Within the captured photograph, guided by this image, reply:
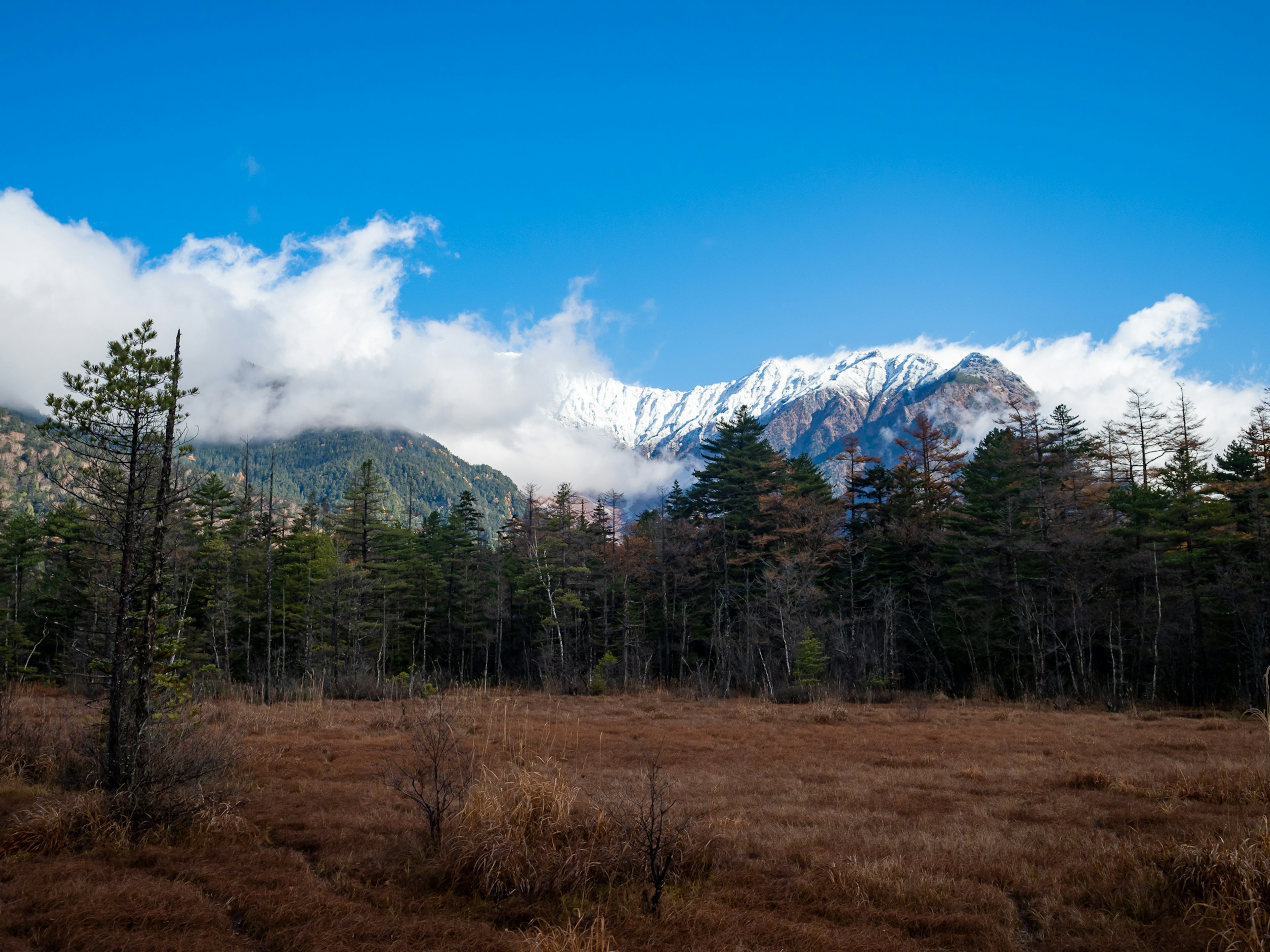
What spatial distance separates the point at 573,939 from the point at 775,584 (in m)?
31.9

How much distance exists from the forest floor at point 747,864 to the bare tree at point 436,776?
11.1 inches

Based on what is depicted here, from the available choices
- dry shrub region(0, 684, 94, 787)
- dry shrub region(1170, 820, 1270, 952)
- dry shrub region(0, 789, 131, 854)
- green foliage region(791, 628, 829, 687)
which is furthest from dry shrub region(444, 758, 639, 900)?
green foliage region(791, 628, 829, 687)

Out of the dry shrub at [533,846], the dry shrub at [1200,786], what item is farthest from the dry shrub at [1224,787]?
the dry shrub at [533,846]

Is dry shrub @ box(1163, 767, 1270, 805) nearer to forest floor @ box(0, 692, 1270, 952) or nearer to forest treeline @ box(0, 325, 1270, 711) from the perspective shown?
forest floor @ box(0, 692, 1270, 952)

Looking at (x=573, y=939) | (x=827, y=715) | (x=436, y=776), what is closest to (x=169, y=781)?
(x=436, y=776)

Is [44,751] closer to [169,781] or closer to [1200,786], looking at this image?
[169,781]

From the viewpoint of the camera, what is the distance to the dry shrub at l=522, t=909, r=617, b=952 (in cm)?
434

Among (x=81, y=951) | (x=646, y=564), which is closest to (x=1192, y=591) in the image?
(x=646, y=564)

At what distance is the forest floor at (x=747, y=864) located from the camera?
4.82 metres

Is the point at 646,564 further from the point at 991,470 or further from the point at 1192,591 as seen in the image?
the point at 1192,591

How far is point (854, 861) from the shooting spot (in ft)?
20.5

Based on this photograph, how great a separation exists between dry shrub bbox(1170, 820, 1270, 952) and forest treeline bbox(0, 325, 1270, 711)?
1306 centimetres

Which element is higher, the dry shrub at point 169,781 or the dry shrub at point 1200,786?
the dry shrub at point 169,781

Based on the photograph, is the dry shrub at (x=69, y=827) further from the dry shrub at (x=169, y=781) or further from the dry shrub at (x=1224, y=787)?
the dry shrub at (x=1224, y=787)
